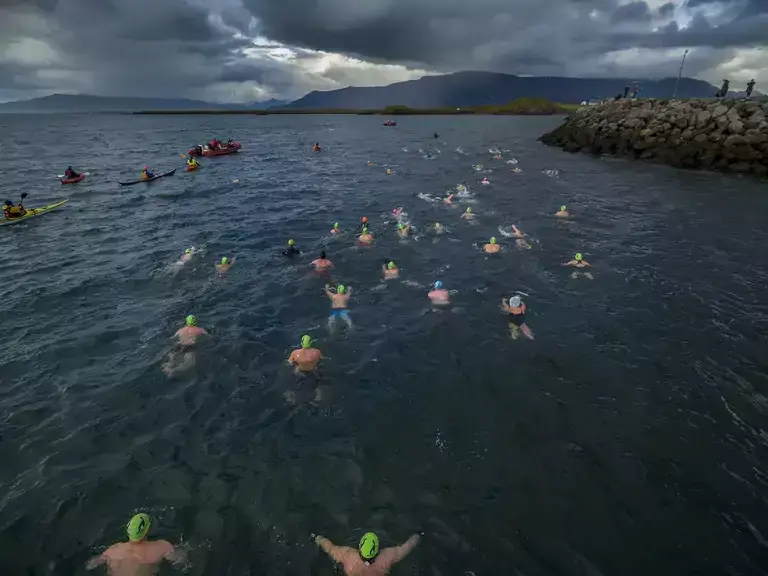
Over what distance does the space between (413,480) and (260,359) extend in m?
7.37

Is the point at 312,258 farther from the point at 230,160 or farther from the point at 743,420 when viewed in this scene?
the point at 230,160

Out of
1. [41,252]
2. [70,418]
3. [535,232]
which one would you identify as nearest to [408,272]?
[535,232]

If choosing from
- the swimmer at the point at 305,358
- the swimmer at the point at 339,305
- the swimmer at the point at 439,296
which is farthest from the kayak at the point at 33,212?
the swimmer at the point at 439,296

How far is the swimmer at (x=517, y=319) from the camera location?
1712 cm

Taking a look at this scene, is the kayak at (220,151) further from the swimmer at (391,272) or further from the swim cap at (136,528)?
the swim cap at (136,528)

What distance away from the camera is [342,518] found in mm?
9906

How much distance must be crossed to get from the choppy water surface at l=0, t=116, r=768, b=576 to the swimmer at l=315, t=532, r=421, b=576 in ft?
0.83

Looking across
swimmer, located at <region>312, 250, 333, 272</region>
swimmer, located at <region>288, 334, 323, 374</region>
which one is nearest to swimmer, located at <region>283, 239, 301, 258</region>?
swimmer, located at <region>312, 250, 333, 272</region>

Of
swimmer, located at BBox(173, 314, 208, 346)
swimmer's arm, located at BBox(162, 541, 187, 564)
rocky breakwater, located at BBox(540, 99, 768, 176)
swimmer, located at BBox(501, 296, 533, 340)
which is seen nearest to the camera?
swimmer's arm, located at BBox(162, 541, 187, 564)

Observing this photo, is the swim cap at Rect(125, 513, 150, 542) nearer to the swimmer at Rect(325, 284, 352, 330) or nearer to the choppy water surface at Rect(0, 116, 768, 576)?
the choppy water surface at Rect(0, 116, 768, 576)

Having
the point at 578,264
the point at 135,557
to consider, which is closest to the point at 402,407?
the point at 135,557

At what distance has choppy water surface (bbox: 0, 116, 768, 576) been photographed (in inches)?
377

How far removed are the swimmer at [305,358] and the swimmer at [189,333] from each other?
4211mm

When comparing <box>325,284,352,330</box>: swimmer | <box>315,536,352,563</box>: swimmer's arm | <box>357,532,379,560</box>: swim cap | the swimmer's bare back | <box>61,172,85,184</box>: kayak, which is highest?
<box>61,172,85,184</box>: kayak
